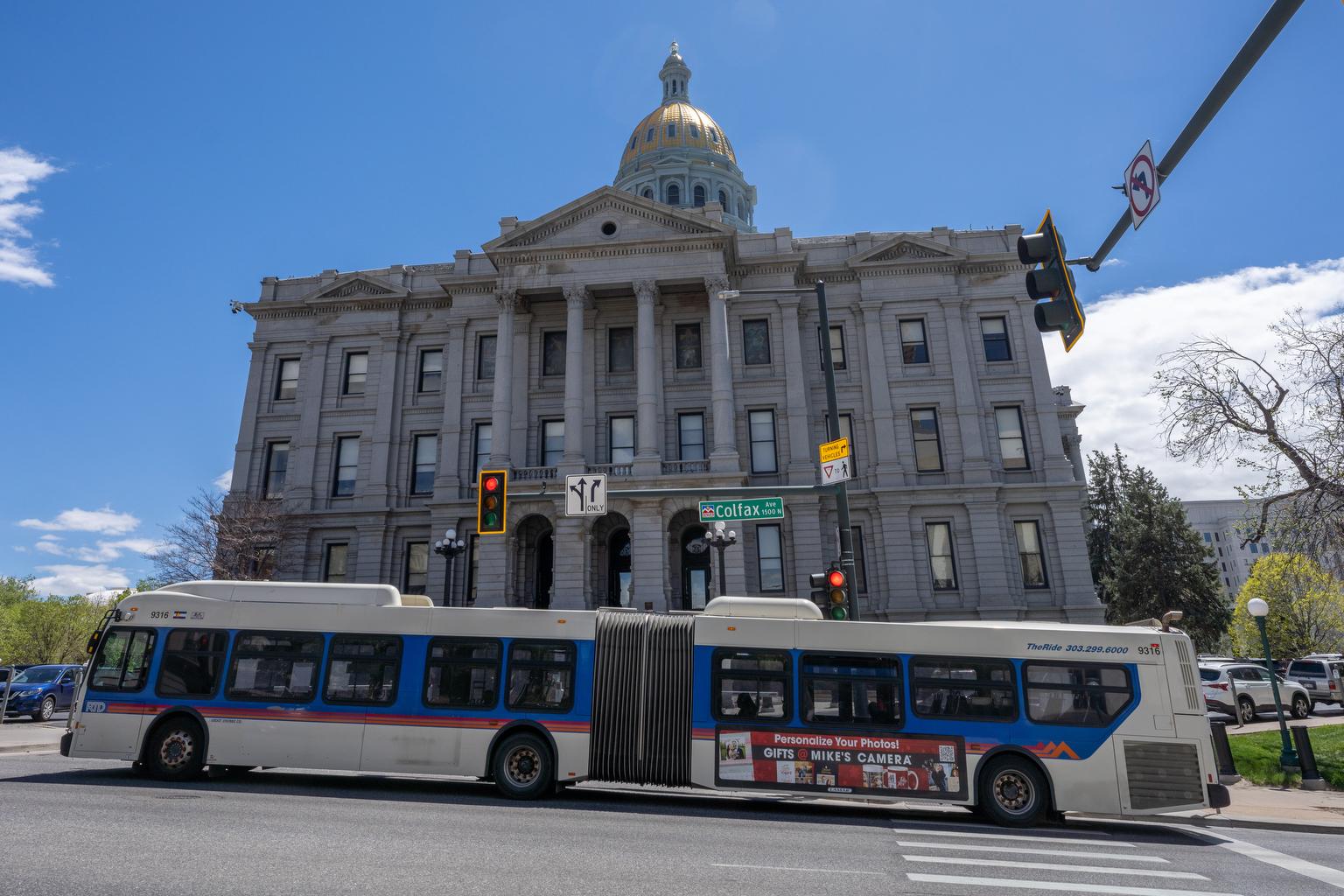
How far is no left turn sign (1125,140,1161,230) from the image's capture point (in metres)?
6.84

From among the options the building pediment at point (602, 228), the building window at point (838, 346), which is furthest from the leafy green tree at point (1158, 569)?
→ the building pediment at point (602, 228)

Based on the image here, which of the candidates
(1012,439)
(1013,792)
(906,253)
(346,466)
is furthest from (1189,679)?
(346,466)

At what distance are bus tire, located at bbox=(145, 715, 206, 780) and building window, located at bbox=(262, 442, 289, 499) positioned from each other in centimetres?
2427

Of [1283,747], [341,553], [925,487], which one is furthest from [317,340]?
[1283,747]

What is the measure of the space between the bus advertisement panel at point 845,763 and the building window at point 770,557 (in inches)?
719

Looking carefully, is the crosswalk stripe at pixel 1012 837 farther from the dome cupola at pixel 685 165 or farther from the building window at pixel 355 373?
the dome cupola at pixel 685 165

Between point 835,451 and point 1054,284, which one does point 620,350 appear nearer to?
point 835,451

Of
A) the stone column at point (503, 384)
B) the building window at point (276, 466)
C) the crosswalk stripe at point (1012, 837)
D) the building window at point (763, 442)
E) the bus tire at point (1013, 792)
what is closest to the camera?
the crosswalk stripe at point (1012, 837)

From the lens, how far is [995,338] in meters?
34.0

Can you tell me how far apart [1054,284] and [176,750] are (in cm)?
1498

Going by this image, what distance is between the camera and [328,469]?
34.8m

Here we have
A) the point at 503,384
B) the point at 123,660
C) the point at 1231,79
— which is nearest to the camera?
the point at 1231,79

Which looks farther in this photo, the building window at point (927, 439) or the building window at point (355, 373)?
the building window at point (355, 373)

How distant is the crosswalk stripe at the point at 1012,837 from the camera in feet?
34.3
